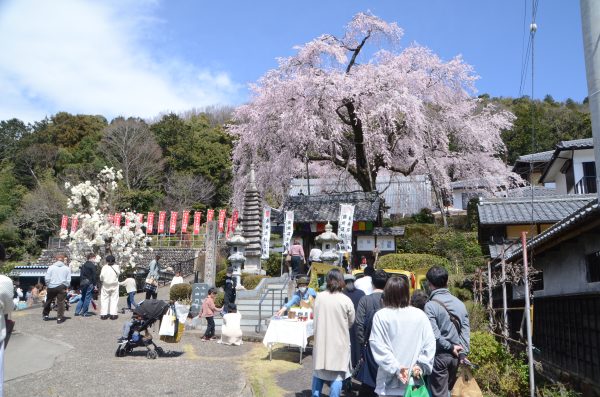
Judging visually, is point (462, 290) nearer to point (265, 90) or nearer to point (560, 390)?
point (560, 390)

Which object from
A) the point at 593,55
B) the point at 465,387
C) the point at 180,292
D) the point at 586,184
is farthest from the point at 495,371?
the point at 586,184

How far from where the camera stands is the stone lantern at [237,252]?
17.6m

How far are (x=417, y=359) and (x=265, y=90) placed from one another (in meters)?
21.8

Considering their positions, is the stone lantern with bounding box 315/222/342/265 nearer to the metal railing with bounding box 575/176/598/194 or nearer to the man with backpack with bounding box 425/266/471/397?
the metal railing with bounding box 575/176/598/194

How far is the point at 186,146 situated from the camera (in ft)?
142

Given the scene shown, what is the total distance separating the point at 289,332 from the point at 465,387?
3466 millimetres

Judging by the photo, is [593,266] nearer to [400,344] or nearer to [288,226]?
[400,344]

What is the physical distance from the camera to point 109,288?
39.8ft

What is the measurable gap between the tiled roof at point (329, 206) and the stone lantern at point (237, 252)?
402 centimetres

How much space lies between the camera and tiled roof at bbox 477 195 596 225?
15438 millimetres

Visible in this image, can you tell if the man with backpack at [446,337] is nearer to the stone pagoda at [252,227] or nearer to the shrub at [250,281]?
the shrub at [250,281]

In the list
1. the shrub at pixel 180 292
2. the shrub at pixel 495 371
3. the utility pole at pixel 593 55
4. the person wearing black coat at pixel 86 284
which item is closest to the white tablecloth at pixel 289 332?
the shrub at pixel 495 371

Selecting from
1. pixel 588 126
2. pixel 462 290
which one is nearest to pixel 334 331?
pixel 462 290

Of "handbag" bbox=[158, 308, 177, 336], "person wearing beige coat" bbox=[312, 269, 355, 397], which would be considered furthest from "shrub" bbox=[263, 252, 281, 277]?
"person wearing beige coat" bbox=[312, 269, 355, 397]
